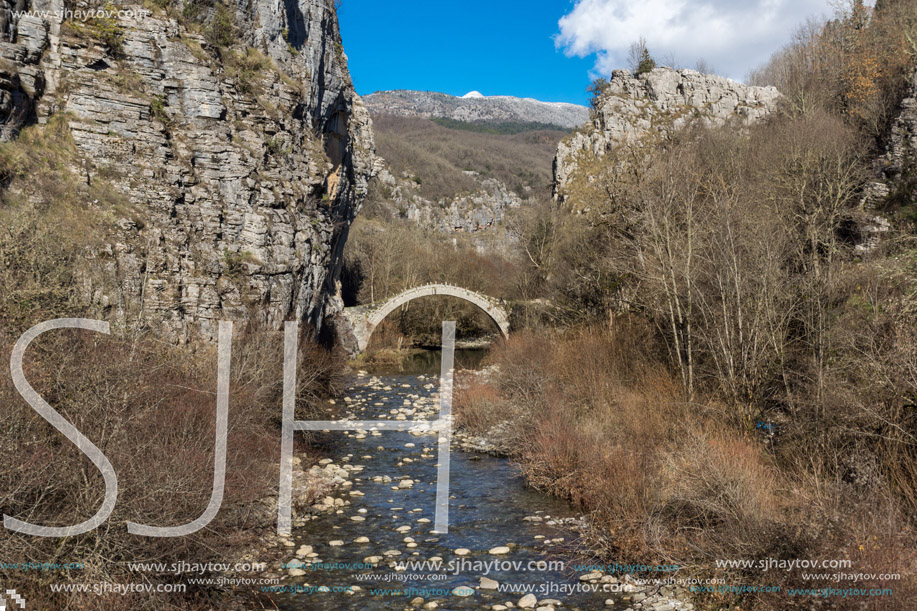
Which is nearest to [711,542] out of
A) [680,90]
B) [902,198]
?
[902,198]

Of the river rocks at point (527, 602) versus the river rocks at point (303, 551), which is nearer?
the river rocks at point (527, 602)

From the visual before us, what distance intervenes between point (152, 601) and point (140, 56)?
1769 cm

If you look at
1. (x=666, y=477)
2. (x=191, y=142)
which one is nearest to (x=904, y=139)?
(x=666, y=477)

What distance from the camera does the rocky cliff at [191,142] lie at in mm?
15820

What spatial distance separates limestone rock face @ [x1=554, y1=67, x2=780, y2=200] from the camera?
49.2 metres

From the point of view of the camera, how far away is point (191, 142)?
19.0 m

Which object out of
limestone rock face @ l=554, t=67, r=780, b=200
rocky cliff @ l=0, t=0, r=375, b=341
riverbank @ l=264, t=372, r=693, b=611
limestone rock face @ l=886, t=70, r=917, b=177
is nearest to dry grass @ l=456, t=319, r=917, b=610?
riverbank @ l=264, t=372, r=693, b=611

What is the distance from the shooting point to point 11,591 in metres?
5.37

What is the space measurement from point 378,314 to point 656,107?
32023mm

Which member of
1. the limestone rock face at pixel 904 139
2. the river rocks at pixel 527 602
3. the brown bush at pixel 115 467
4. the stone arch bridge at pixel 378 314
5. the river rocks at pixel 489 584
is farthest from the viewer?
the stone arch bridge at pixel 378 314

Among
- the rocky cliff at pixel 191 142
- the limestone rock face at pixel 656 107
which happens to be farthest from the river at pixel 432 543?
the limestone rock face at pixel 656 107

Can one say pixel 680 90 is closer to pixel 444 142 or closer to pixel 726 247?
pixel 726 247

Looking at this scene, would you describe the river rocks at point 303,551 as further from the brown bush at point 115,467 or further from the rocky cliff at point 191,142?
the rocky cliff at point 191,142

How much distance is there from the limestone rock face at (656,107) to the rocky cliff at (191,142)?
28.8m
